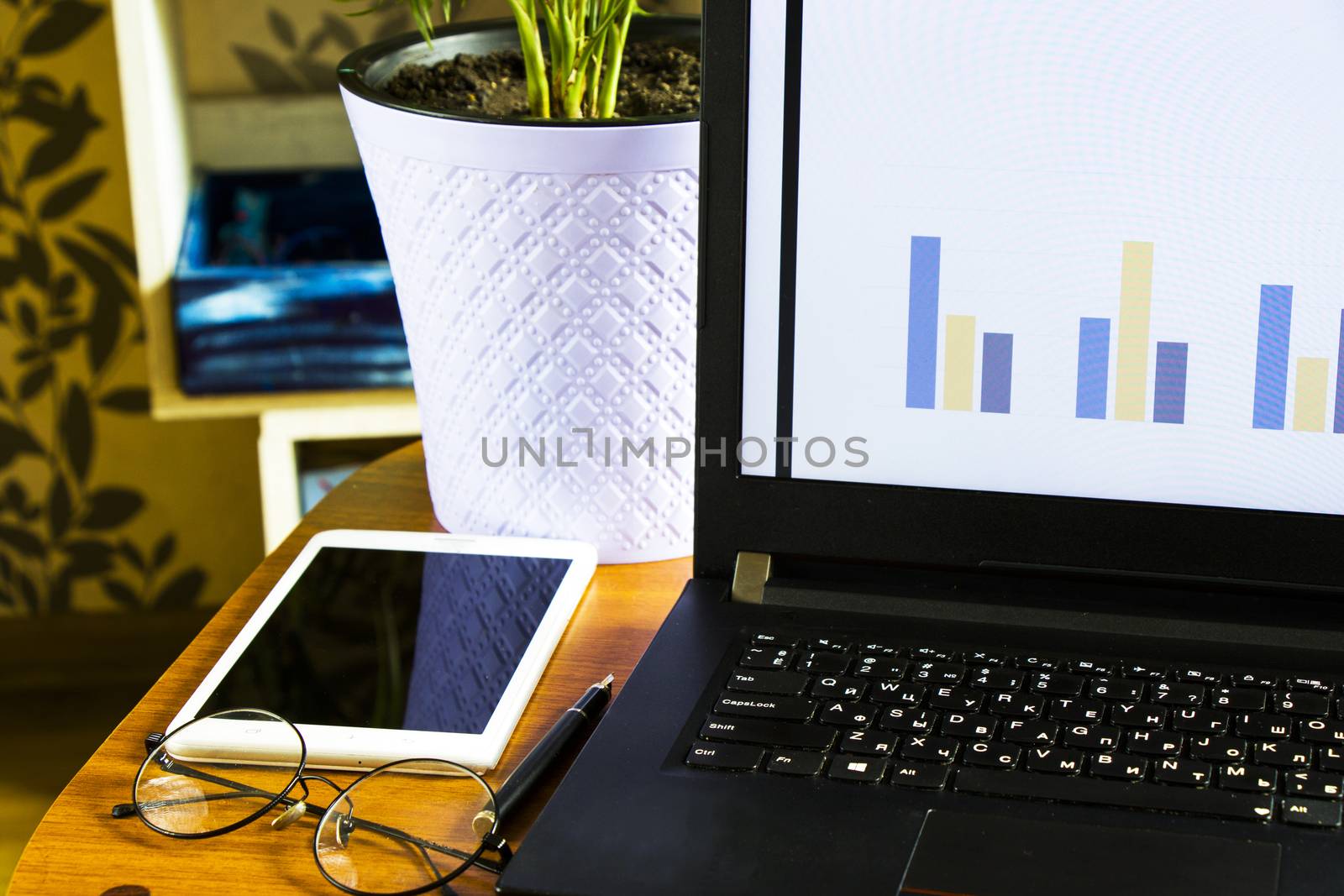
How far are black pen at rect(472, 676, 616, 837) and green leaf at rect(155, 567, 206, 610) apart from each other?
4.30 feet

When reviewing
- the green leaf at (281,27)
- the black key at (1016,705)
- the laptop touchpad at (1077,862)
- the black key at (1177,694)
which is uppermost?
the green leaf at (281,27)

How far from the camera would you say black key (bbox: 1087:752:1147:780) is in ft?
1.43

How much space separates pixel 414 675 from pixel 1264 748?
0.31 meters

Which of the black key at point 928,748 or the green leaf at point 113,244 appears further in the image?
the green leaf at point 113,244

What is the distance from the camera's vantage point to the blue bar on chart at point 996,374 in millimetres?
542

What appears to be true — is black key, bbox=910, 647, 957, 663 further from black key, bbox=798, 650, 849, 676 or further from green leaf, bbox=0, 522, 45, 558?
green leaf, bbox=0, 522, 45, 558

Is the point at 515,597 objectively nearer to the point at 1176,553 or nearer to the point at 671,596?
the point at 671,596

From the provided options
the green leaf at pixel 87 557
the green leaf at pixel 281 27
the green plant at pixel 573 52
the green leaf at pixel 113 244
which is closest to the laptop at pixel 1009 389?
the green plant at pixel 573 52

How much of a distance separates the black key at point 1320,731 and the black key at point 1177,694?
33mm

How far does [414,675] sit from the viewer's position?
1.81 feet

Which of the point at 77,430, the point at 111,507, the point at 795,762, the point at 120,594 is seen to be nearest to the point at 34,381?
the point at 77,430

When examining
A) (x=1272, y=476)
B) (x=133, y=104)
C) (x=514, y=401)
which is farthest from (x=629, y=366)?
(x=133, y=104)

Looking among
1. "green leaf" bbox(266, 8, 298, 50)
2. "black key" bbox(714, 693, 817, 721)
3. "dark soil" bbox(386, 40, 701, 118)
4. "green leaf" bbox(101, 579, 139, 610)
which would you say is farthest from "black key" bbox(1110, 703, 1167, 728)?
"green leaf" bbox(101, 579, 139, 610)

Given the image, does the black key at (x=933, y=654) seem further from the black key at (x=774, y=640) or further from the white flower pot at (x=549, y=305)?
the white flower pot at (x=549, y=305)
